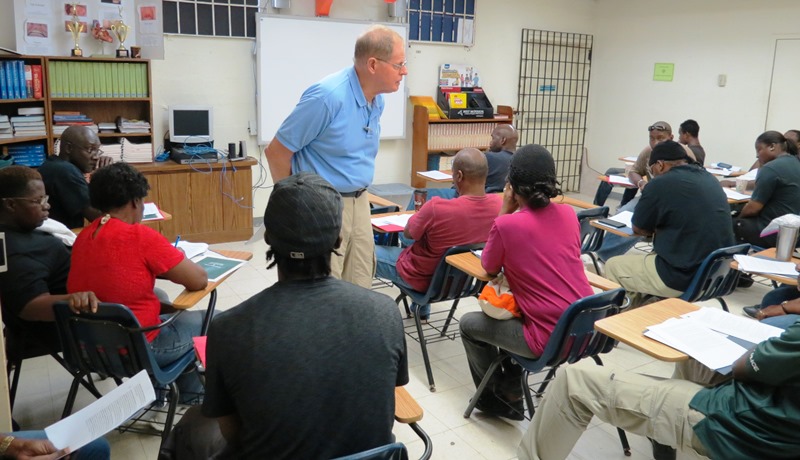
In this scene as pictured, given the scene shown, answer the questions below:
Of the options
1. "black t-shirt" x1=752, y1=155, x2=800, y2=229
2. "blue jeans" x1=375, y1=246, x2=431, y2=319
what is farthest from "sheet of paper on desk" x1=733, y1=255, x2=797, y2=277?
"blue jeans" x1=375, y1=246, x2=431, y2=319

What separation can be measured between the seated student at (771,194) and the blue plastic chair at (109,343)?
4.24 metres

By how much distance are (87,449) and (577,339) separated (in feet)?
6.13

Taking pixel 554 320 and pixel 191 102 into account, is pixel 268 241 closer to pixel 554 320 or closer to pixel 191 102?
pixel 554 320

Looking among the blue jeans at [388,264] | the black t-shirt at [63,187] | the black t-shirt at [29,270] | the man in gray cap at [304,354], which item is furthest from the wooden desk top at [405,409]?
the black t-shirt at [63,187]

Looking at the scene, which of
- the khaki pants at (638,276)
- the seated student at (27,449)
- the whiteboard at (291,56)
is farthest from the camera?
the whiteboard at (291,56)

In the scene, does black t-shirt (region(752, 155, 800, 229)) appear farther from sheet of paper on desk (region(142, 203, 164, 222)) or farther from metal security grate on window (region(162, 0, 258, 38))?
metal security grate on window (region(162, 0, 258, 38))

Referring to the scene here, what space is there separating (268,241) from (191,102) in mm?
5149

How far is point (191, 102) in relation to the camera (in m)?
6.15

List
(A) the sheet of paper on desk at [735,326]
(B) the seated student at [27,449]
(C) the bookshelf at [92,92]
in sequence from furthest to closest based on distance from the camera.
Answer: (C) the bookshelf at [92,92]
(A) the sheet of paper on desk at [735,326]
(B) the seated student at [27,449]

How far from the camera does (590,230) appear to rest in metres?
4.48

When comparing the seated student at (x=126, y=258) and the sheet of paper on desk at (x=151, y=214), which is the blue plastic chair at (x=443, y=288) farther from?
the sheet of paper on desk at (x=151, y=214)

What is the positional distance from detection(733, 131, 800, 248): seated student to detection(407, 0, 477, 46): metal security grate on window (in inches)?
150

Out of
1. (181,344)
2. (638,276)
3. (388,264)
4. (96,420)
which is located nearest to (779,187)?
(638,276)

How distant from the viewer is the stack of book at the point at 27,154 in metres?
4.99
